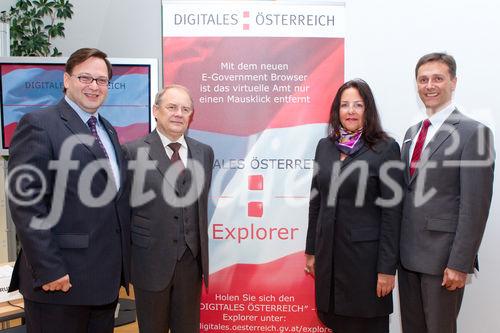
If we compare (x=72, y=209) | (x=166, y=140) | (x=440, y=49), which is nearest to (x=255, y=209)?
(x=166, y=140)

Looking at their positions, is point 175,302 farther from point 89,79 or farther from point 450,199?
point 450,199

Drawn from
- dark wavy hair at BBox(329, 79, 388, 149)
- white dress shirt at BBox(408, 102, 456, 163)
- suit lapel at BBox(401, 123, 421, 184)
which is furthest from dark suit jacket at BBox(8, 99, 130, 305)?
white dress shirt at BBox(408, 102, 456, 163)

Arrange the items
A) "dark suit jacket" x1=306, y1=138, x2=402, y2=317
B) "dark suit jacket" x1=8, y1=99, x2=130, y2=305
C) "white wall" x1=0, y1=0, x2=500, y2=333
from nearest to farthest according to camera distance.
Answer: "dark suit jacket" x1=8, y1=99, x2=130, y2=305 → "dark suit jacket" x1=306, y1=138, x2=402, y2=317 → "white wall" x1=0, y1=0, x2=500, y2=333

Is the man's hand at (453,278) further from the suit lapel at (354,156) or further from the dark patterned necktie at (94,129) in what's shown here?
the dark patterned necktie at (94,129)

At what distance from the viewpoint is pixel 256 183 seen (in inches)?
109

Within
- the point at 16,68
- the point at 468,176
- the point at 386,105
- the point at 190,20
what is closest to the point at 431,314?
the point at 468,176

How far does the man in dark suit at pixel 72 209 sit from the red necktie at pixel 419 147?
1.25 metres

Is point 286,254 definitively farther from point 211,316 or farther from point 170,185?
point 170,185

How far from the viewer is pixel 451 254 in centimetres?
195

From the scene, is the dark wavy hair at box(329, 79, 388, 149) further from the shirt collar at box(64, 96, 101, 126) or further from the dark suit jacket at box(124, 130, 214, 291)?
the shirt collar at box(64, 96, 101, 126)

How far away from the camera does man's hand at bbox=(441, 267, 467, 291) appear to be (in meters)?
1.95

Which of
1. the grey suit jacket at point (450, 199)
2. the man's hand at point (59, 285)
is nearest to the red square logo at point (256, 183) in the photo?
the grey suit jacket at point (450, 199)

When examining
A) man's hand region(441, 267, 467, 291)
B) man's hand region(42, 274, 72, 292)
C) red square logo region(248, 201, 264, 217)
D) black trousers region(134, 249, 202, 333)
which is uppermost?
red square logo region(248, 201, 264, 217)

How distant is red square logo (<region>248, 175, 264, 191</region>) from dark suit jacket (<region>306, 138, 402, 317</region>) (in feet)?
1.89
